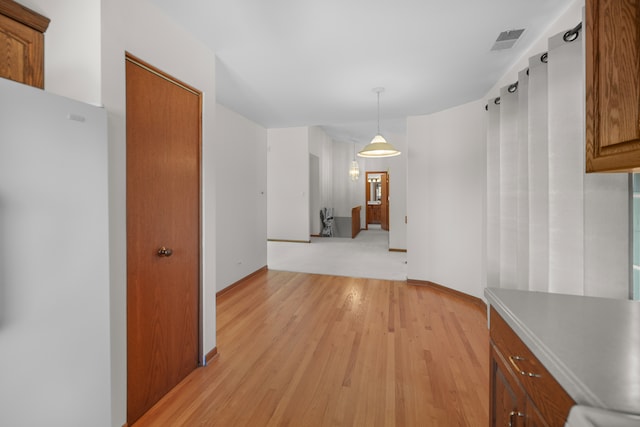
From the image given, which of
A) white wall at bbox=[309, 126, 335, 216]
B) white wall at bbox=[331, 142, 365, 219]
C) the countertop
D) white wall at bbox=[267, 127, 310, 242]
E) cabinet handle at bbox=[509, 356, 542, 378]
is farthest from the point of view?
white wall at bbox=[331, 142, 365, 219]

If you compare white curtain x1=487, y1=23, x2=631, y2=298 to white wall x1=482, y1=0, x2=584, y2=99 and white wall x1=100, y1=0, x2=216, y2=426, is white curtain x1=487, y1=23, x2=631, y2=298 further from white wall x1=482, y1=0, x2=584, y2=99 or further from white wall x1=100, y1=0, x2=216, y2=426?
white wall x1=100, y1=0, x2=216, y2=426

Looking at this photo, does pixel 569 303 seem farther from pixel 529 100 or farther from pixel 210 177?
pixel 210 177

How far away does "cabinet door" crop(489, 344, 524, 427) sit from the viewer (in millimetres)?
1023

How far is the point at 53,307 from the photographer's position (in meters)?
1.14

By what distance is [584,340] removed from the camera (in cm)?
91

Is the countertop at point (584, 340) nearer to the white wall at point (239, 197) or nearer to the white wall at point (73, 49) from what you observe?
the white wall at point (73, 49)

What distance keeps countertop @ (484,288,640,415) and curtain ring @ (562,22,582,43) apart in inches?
58.0

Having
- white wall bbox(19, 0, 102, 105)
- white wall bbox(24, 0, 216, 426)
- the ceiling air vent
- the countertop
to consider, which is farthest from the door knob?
the ceiling air vent

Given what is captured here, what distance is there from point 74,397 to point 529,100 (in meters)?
3.08

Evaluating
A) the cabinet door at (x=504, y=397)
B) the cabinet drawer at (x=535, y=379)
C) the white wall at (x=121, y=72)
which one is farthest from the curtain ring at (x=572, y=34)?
the white wall at (x=121, y=72)

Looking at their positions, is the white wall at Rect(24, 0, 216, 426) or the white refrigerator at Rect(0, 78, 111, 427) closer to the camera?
the white refrigerator at Rect(0, 78, 111, 427)

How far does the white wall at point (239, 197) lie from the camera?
403 centimetres

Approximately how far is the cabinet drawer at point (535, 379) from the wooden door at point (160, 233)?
6.23ft

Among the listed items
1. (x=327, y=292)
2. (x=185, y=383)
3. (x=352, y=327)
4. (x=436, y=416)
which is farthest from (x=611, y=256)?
(x=327, y=292)
